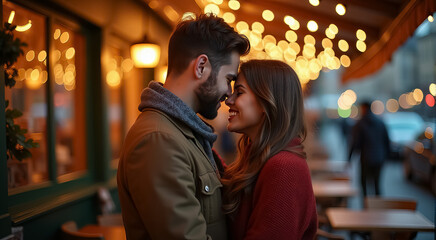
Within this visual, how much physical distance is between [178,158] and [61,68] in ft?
11.5

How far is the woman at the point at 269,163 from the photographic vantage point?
2.00m

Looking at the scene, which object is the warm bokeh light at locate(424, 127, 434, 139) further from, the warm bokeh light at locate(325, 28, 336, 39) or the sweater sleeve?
the sweater sleeve

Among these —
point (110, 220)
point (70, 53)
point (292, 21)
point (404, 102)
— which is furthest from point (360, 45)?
point (404, 102)

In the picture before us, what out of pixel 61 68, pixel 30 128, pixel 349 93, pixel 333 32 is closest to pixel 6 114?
pixel 30 128

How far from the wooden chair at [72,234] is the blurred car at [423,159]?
8.64m

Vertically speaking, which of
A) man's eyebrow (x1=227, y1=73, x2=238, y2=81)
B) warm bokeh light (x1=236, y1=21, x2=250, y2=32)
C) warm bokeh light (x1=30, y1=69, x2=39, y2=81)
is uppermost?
warm bokeh light (x1=236, y1=21, x2=250, y2=32)

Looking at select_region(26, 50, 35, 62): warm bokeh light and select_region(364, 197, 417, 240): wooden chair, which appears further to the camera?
select_region(364, 197, 417, 240): wooden chair

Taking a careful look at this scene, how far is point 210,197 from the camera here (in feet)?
6.72

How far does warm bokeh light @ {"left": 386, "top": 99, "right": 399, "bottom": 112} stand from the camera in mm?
44656

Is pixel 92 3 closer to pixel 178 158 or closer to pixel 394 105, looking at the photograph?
pixel 178 158

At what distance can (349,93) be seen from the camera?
53.7 meters

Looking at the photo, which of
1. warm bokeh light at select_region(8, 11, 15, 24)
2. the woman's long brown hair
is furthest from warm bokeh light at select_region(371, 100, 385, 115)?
the woman's long brown hair

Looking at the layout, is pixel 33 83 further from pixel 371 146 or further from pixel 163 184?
pixel 371 146

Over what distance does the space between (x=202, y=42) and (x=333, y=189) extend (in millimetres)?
4998
